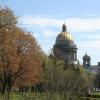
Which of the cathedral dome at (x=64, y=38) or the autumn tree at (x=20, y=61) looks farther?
the cathedral dome at (x=64, y=38)

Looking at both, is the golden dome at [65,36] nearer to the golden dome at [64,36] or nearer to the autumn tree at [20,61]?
the golden dome at [64,36]

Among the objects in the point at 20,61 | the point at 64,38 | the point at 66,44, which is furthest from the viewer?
the point at 64,38

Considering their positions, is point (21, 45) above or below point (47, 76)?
above

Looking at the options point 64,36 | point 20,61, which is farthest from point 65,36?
point 20,61

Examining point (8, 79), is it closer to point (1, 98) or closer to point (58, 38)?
point (1, 98)

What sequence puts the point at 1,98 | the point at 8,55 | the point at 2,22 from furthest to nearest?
the point at 8,55 < the point at 2,22 < the point at 1,98

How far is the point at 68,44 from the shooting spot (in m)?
169

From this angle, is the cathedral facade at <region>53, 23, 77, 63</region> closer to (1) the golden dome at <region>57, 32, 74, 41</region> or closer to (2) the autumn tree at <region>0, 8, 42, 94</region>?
(1) the golden dome at <region>57, 32, 74, 41</region>

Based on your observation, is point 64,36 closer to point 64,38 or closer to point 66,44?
point 64,38

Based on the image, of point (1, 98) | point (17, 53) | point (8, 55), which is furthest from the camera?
point (17, 53)

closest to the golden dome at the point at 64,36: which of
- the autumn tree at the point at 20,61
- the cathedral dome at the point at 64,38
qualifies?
the cathedral dome at the point at 64,38

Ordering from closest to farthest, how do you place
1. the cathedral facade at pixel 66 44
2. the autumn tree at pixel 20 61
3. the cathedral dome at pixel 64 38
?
the autumn tree at pixel 20 61 → the cathedral facade at pixel 66 44 → the cathedral dome at pixel 64 38

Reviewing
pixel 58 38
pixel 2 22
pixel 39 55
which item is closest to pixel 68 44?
pixel 58 38

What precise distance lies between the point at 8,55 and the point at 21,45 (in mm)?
5629
